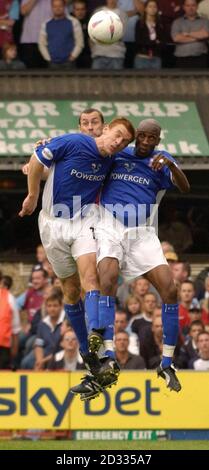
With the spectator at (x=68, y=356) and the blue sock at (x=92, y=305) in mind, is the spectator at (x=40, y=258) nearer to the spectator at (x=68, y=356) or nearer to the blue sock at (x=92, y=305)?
the spectator at (x=68, y=356)

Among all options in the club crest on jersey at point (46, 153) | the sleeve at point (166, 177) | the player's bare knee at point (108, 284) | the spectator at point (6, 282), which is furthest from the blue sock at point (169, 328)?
the spectator at point (6, 282)

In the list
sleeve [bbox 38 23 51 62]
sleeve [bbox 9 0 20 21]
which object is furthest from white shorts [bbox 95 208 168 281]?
sleeve [bbox 9 0 20 21]

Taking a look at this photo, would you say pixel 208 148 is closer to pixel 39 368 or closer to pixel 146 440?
pixel 39 368

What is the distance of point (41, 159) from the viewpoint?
14883 millimetres

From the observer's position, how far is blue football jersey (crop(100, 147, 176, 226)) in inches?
603

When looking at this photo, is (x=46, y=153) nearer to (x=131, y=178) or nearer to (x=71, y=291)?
(x=131, y=178)

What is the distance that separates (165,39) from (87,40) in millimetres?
1190

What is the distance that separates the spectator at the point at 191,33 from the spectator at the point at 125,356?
20.0 feet

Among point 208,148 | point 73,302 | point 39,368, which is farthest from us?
point 208,148

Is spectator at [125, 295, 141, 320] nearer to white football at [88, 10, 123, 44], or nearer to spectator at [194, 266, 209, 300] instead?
spectator at [194, 266, 209, 300]

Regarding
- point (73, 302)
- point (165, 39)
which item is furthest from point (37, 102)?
point (73, 302)

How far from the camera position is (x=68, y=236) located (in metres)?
15.3

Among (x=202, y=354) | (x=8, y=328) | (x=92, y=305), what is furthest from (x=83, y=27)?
(x=92, y=305)

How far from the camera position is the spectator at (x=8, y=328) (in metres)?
21.1
